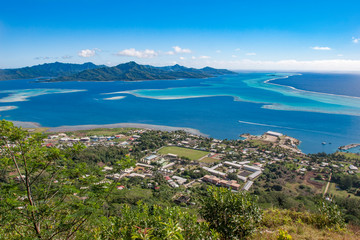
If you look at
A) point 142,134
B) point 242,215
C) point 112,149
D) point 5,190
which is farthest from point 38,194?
point 142,134

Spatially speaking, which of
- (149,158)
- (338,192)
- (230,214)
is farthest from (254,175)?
(230,214)

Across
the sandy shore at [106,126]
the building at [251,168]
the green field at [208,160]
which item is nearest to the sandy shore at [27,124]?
the sandy shore at [106,126]

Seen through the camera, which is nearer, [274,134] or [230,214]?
[230,214]

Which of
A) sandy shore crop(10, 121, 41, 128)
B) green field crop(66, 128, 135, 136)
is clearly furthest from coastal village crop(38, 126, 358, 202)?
sandy shore crop(10, 121, 41, 128)

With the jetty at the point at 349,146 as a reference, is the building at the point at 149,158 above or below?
below

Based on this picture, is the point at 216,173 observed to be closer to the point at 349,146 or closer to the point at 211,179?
the point at 211,179

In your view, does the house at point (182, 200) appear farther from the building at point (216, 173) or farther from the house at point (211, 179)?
the building at point (216, 173)

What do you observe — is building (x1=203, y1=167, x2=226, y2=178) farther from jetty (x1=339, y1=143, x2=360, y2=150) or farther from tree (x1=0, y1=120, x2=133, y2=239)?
tree (x1=0, y1=120, x2=133, y2=239)
